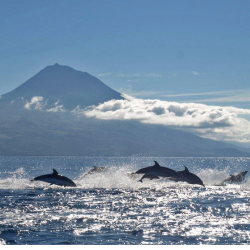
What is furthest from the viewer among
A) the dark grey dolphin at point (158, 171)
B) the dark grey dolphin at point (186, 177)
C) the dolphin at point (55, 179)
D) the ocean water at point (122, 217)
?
the dark grey dolphin at point (186, 177)

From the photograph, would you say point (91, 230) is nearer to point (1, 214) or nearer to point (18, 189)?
point (1, 214)

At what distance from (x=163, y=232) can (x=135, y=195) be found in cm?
1415

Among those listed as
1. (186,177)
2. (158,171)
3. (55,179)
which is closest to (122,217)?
(158,171)

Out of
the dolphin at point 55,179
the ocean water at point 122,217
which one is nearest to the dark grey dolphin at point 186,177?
the ocean water at point 122,217

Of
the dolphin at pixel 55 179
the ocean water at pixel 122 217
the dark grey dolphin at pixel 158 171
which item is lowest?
the ocean water at pixel 122 217

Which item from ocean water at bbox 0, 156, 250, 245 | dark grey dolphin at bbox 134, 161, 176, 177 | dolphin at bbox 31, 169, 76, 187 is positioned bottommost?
ocean water at bbox 0, 156, 250, 245

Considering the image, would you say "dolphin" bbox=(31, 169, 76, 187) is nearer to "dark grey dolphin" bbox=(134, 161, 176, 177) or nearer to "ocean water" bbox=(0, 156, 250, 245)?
"ocean water" bbox=(0, 156, 250, 245)

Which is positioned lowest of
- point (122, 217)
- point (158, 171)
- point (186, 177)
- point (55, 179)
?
point (122, 217)

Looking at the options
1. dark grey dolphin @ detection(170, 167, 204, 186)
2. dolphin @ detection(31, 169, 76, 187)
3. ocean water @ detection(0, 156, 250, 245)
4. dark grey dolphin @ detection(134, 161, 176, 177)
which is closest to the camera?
ocean water @ detection(0, 156, 250, 245)

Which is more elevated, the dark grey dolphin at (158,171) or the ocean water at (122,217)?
the dark grey dolphin at (158,171)

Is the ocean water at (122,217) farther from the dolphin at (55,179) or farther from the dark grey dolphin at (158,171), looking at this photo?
the dark grey dolphin at (158,171)

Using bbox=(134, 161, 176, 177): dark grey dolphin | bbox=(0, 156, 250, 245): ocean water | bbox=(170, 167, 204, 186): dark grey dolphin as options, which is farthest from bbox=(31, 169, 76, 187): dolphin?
bbox=(170, 167, 204, 186): dark grey dolphin

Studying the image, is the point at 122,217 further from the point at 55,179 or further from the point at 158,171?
the point at 55,179

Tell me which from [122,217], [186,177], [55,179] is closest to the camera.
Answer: [122,217]
